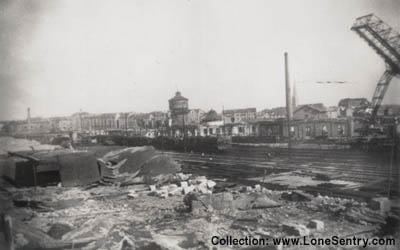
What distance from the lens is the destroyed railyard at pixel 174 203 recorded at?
298 inches

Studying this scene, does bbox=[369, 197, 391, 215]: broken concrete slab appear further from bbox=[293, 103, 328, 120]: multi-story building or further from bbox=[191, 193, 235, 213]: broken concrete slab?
bbox=[293, 103, 328, 120]: multi-story building

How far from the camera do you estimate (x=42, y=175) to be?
15367 millimetres

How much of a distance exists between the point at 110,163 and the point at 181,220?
9.11 meters

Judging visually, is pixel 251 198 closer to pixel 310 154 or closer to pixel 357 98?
pixel 310 154

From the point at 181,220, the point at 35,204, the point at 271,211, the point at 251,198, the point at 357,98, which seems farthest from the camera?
the point at 357,98

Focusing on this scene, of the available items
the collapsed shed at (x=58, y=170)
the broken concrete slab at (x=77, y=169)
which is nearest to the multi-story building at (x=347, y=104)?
the broken concrete slab at (x=77, y=169)

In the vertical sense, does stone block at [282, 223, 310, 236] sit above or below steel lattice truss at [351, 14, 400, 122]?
below

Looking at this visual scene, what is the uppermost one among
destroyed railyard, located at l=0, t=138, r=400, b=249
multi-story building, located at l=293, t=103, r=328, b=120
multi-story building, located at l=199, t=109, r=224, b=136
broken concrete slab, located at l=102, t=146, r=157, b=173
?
multi-story building, located at l=293, t=103, r=328, b=120

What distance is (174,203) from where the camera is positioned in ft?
36.4

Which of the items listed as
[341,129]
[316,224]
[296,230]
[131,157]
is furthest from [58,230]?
[341,129]

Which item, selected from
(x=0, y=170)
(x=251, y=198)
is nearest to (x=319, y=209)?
(x=251, y=198)

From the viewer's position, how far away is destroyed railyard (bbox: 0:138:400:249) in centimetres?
757

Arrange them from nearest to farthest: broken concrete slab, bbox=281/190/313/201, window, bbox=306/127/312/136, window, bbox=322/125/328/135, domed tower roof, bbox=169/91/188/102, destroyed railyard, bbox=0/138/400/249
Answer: destroyed railyard, bbox=0/138/400/249 → broken concrete slab, bbox=281/190/313/201 → window, bbox=322/125/328/135 → window, bbox=306/127/312/136 → domed tower roof, bbox=169/91/188/102

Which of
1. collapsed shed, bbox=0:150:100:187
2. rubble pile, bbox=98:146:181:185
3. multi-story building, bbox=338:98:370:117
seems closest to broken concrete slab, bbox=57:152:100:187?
collapsed shed, bbox=0:150:100:187
